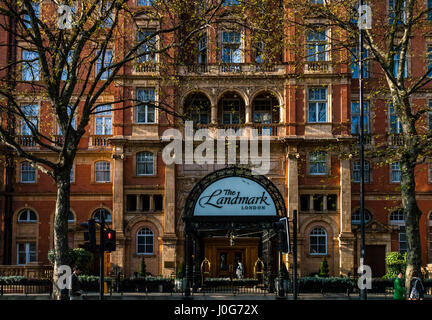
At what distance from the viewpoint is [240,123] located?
39.3 m

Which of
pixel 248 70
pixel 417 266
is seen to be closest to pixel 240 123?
pixel 248 70

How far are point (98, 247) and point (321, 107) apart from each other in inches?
933

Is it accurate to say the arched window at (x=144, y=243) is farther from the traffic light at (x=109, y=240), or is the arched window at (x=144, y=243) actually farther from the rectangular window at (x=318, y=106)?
the traffic light at (x=109, y=240)

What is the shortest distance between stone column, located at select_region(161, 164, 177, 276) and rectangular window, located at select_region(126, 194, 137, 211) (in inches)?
94.2

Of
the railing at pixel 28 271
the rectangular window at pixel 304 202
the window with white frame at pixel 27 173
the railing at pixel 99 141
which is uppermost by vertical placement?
the railing at pixel 99 141

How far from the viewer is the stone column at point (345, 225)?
1452 inches

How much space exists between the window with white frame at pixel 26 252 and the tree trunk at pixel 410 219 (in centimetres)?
2698

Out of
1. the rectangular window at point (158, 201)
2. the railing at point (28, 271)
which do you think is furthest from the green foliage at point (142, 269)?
the railing at point (28, 271)

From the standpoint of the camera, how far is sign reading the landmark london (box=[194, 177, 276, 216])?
33.6 meters

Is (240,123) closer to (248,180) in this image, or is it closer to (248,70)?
(248,70)

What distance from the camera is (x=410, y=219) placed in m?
21.9

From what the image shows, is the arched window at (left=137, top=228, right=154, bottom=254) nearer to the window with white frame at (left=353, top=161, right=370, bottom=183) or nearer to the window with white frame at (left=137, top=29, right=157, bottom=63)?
the window with white frame at (left=137, top=29, right=157, bottom=63)

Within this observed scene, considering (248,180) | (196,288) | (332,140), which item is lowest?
(196,288)

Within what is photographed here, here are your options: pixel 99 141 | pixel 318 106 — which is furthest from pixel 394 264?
A: pixel 99 141
